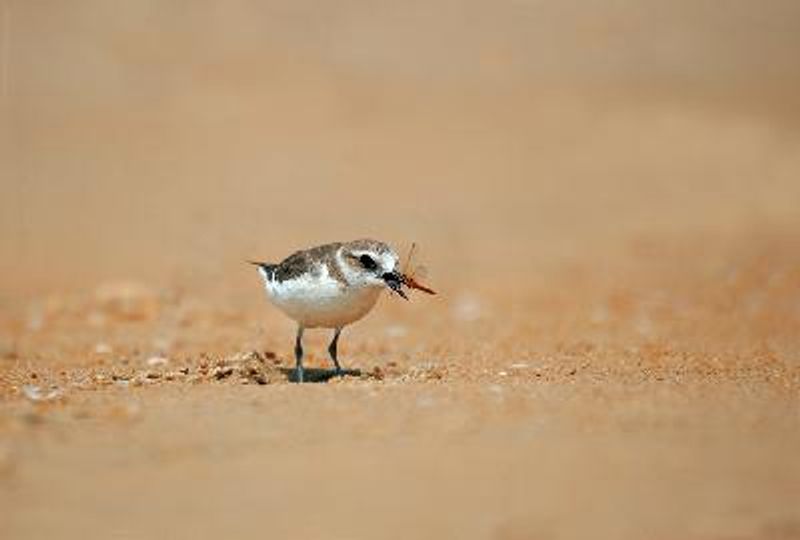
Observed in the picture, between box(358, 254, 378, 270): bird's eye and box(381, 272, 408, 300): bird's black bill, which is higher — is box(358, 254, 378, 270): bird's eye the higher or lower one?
the higher one

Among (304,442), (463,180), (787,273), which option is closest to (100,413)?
(304,442)

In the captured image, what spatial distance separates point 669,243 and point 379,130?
7741mm

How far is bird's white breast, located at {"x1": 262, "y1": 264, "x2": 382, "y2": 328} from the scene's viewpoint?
8.80 m

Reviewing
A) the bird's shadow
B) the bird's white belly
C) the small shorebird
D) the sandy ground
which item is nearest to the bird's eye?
the small shorebird

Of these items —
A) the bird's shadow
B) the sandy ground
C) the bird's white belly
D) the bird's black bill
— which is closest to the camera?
the sandy ground

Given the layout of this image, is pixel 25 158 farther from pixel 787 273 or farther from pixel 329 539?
pixel 329 539

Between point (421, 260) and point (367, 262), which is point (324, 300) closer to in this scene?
A: point (367, 262)

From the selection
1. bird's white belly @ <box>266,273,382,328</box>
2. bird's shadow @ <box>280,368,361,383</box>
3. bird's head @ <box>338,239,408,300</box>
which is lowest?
bird's shadow @ <box>280,368,361,383</box>

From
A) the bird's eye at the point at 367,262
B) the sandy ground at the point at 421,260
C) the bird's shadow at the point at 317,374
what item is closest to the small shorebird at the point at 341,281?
the bird's eye at the point at 367,262

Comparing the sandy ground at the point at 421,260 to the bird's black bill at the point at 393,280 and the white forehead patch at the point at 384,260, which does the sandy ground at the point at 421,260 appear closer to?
the bird's black bill at the point at 393,280

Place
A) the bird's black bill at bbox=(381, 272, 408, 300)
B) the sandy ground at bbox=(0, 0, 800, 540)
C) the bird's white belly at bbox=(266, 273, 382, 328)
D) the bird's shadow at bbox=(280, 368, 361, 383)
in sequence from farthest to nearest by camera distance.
A: the bird's shadow at bbox=(280, 368, 361, 383), the bird's white belly at bbox=(266, 273, 382, 328), the bird's black bill at bbox=(381, 272, 408, 300), the sandy ground at bbox=(0, 0, 800, 540)

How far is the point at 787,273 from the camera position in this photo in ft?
52.2

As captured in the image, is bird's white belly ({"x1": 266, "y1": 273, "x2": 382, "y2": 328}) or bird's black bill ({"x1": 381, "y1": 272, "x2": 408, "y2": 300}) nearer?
bird's black bill ({"x1": 381, "y1": 272, "x2": 408, "y2": 300})

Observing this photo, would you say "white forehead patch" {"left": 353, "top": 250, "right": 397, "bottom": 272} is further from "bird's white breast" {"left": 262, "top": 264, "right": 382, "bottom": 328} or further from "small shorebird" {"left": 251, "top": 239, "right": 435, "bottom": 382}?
"bird's white breast" {"left": 262, "top": 264, "right": 382, "bottom": 328}
